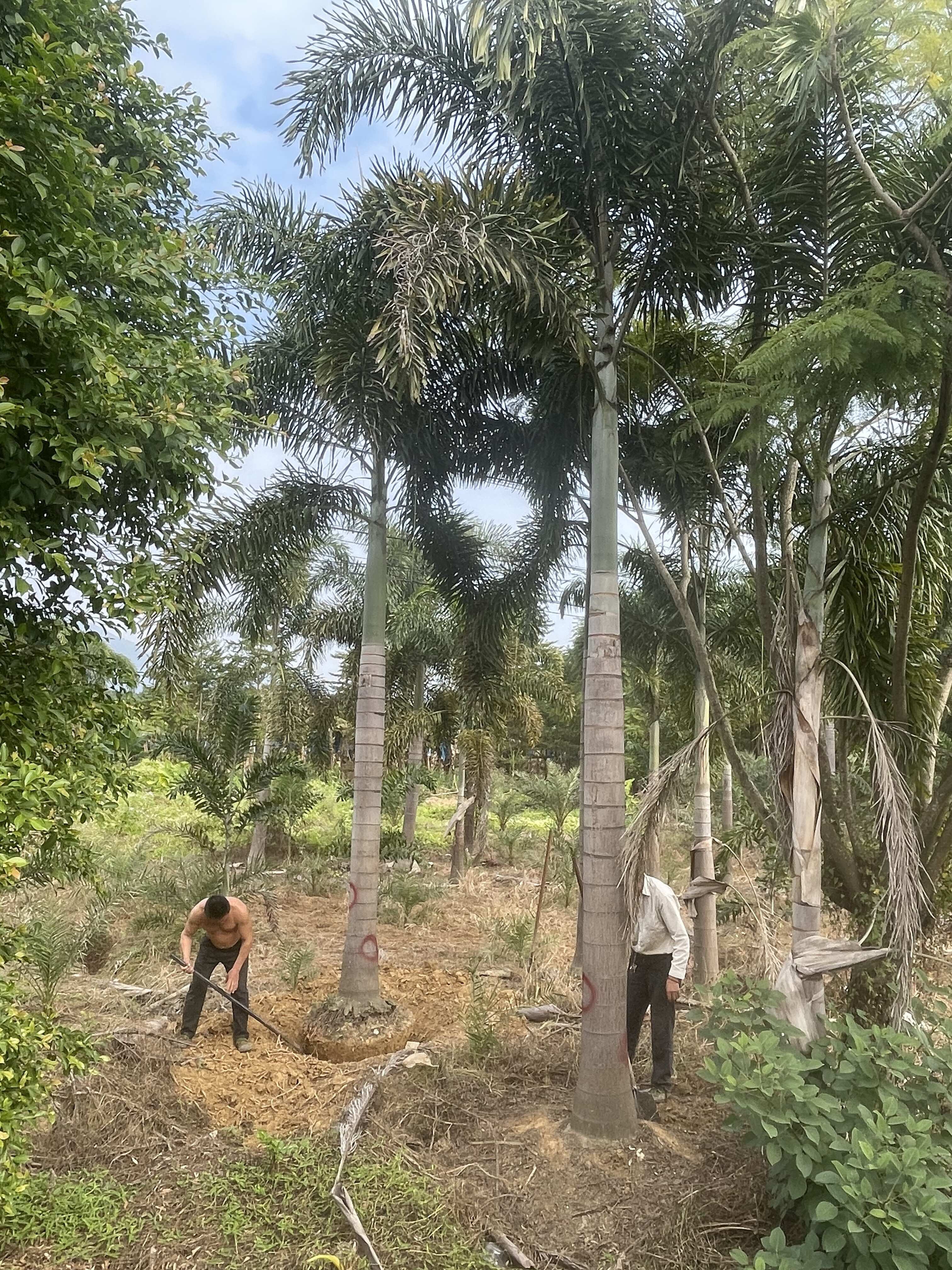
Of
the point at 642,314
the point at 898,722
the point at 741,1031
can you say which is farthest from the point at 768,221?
the point at 741,1031

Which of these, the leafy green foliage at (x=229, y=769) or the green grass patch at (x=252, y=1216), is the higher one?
the leafy green foliage at (x=229, y=769)

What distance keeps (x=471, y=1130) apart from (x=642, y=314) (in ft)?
19.1

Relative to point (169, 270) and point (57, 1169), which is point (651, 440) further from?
point (57, 1169)

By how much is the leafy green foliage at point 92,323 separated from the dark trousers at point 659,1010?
3.91m

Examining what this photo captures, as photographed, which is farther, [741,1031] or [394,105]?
[394,105]

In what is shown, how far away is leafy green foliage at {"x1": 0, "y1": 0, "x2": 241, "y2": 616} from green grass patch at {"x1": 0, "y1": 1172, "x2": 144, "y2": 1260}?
2.86m

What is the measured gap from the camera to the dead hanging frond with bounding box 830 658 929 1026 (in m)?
3.97

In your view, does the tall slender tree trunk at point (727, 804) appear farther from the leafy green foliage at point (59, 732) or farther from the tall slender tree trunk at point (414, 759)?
the leafy green foliage at point (59, 732)

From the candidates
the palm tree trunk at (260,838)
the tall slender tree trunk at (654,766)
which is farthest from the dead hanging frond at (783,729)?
the palm tree trunk at (260,838)

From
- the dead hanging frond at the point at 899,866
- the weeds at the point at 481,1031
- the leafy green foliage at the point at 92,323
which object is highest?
the leafy green foliage at the point at 92,323

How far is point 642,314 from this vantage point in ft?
20.6

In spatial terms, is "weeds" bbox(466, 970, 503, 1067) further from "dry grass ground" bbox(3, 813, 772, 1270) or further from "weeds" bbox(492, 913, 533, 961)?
"weeds" bbox(492, 913, 533, 961)

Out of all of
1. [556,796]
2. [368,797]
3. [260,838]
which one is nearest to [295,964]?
[368,797]

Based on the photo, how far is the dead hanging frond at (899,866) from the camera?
156 inches
